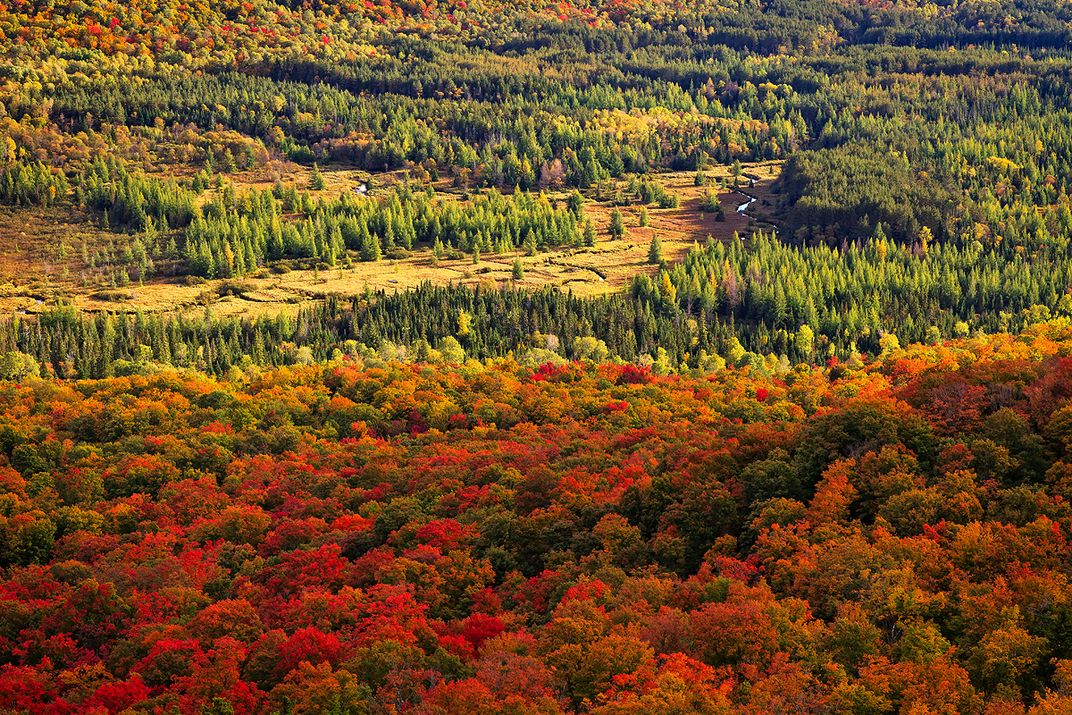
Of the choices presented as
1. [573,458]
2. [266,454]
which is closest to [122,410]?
[266,454]

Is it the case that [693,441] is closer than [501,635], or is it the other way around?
[501,635]

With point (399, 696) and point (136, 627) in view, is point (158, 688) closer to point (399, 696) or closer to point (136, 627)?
point (136, 627)

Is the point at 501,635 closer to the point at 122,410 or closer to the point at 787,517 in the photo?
the point at 787,517

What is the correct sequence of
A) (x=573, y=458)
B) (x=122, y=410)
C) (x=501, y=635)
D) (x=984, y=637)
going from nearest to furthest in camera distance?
(x=984, y=637) < (x=501, y=635) < (x=573, y=458) < (x=122, y=410)

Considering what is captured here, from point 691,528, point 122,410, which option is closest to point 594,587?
point 691,528

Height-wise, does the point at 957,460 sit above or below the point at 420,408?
above

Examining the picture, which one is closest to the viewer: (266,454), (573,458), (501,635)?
(501,635)
